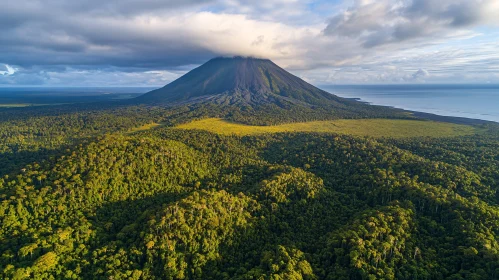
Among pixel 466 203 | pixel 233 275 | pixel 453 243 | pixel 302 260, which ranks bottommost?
pixel 233 275

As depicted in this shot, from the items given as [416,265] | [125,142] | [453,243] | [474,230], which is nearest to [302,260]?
[416,265]

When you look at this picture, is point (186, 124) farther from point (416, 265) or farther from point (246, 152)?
point (416, 265)

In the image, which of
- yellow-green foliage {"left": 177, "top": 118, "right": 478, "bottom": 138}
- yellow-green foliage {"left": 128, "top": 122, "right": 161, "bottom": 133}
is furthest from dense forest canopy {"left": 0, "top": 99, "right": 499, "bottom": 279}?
yellow-green foliage {"left": 128, "top": 122, "right": 161, "bottom": 133}

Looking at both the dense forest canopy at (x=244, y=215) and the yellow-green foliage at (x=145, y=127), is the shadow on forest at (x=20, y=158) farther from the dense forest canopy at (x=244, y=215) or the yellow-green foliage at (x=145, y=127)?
the yellow-green foliage at (x=145, y=127)

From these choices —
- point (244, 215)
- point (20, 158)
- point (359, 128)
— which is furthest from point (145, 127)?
point (359, 128)

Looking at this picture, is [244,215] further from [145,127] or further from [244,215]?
[145,127]

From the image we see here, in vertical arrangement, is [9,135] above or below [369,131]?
below

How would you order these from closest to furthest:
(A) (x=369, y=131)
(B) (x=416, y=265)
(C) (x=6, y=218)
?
(B) (x=416, y=265)
(C) (x=6, y=218)
(A) (x=369, y=131)
